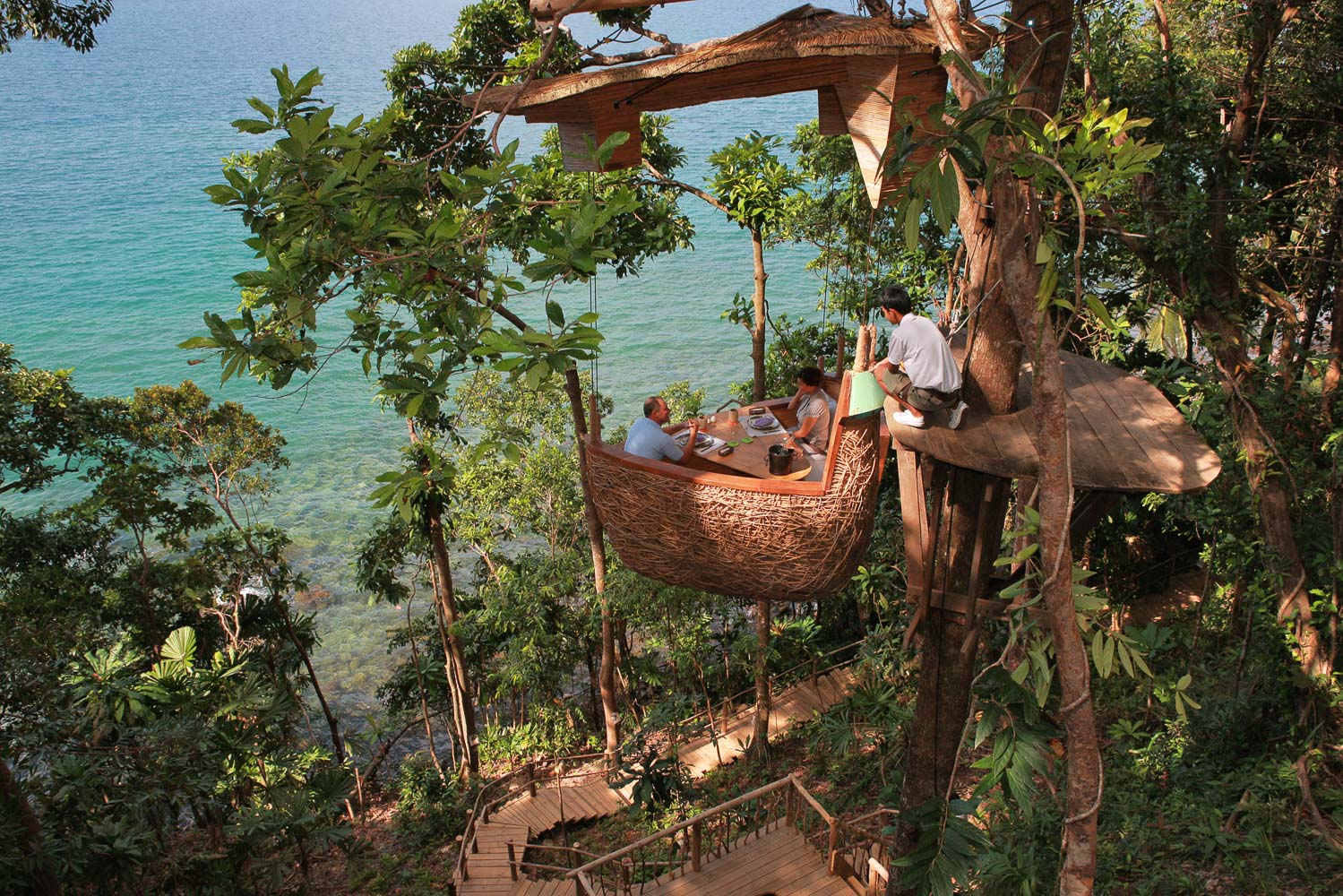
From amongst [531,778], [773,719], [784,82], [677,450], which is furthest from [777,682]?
[784,82]

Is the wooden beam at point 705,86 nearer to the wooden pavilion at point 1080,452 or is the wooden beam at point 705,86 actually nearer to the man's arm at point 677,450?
the wooden pavilion at point 1080,452

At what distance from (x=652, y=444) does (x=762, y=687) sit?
511 centimetres

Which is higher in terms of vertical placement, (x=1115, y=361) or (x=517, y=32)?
(x=517, y=32)

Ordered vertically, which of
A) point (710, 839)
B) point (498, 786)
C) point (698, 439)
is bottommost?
point (498, 786)

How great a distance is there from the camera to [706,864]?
6.29 m

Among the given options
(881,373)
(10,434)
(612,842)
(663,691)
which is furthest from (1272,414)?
(10,434)

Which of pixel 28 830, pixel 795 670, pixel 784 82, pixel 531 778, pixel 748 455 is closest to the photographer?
pixel 784 82

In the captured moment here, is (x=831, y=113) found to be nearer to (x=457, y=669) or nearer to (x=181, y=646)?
(x=181, y=646)

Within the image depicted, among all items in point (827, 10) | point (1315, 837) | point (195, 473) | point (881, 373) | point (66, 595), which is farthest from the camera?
point (195, 473)

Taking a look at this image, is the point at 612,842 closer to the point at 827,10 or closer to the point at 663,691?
the point at 663,691

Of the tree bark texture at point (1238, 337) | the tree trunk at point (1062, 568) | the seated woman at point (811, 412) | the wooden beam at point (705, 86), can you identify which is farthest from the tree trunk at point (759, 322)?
the tree trunk at point (1062, 568)

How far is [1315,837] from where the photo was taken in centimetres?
543

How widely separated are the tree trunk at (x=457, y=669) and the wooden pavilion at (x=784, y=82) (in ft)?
19.9

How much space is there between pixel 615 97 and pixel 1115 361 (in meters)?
6.72
